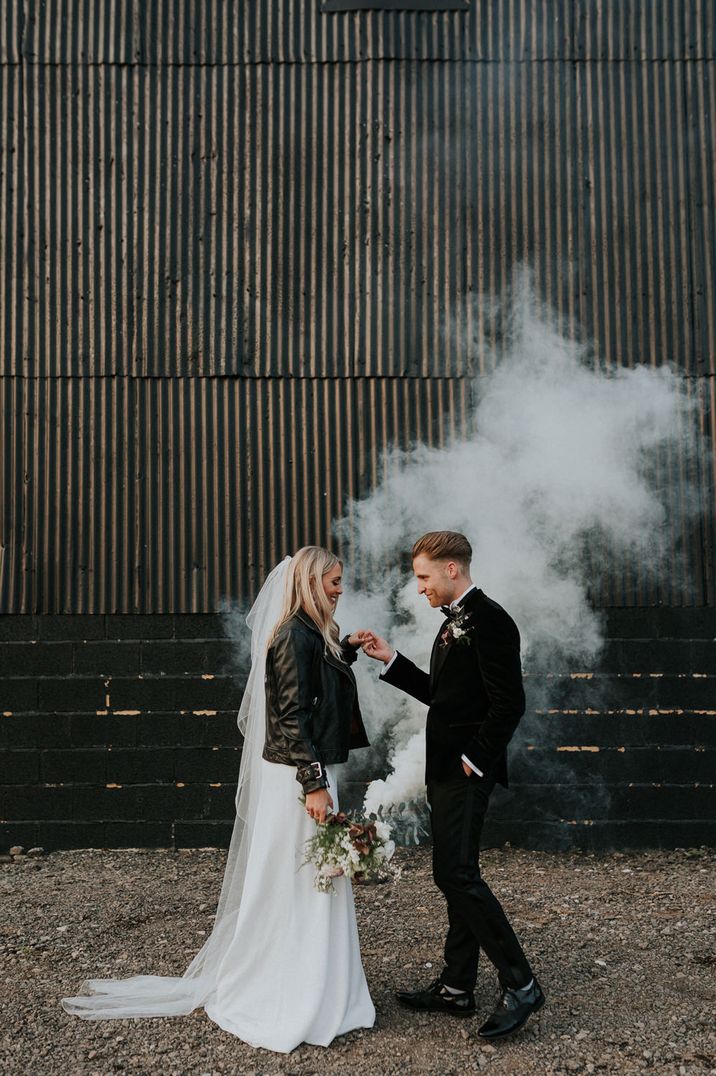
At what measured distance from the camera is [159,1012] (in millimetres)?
3795

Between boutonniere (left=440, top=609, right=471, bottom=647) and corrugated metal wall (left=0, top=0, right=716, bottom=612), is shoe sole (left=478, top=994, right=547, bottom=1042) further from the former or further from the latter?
corrugated metal wall (left=0, top=0, right=716, bottom=612)

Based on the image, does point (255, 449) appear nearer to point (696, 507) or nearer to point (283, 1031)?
point (696, 507)

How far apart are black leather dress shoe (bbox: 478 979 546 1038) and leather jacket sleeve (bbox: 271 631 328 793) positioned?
3.60 feet

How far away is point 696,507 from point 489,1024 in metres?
3.93

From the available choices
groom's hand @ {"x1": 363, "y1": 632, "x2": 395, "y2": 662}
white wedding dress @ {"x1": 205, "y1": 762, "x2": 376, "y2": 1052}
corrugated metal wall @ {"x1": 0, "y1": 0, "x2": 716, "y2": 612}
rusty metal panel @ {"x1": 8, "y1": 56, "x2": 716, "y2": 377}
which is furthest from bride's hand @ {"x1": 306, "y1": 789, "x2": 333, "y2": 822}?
rusty metal panel @ {"x1": 8, "y1": 56, "x2": 716, "y2": 377}

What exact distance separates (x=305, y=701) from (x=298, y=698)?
0.12 feet

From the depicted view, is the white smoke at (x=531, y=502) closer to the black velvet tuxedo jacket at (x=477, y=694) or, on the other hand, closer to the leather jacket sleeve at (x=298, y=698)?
the black velvet tuxedo jacket at (x=477, y=694)

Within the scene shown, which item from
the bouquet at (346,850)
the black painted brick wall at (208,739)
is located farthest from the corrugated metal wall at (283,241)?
the bouquet at (346,850)

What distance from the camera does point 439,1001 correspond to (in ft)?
12.5

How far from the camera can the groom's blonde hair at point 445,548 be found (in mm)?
3764

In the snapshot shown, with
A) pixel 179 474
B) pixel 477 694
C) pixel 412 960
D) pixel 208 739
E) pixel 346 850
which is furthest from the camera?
pixel 179 474

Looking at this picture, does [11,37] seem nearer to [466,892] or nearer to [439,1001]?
[466,892]

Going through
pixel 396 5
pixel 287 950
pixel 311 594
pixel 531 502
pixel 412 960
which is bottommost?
pixel 412 960

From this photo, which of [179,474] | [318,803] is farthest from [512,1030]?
[179,474]
